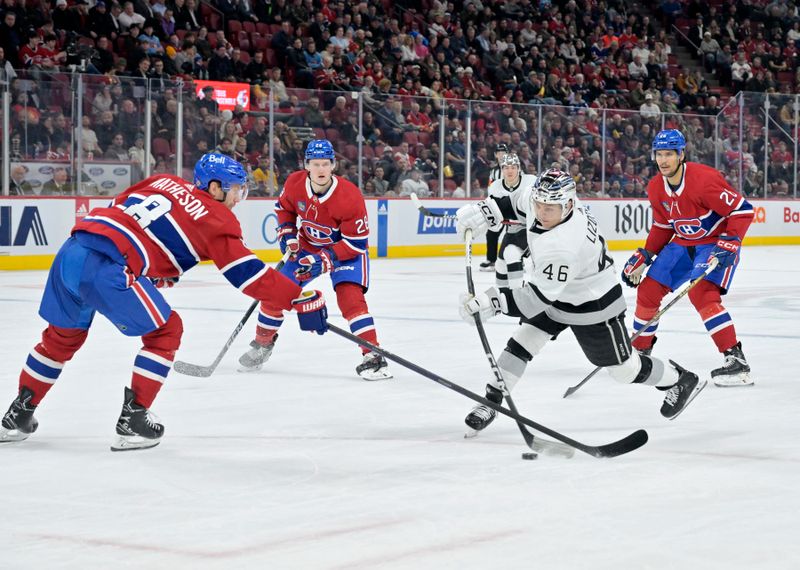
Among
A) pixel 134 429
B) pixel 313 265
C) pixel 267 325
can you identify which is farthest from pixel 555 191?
pixel 267 325

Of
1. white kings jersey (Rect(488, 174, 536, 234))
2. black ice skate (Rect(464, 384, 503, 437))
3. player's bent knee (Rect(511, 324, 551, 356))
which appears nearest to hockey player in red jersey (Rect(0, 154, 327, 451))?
black ice skate (Rect(464, 384, 503, 437))

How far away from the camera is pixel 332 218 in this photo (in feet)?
18.7

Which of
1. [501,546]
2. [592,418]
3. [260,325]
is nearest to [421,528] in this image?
[501,546]

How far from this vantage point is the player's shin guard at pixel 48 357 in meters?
3.80

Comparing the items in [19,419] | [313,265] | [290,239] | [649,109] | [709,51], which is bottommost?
[19,419]

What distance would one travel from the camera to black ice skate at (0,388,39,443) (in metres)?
3.86

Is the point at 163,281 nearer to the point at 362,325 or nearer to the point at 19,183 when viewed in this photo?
the point at 362,325

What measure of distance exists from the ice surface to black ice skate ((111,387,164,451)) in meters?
0.05

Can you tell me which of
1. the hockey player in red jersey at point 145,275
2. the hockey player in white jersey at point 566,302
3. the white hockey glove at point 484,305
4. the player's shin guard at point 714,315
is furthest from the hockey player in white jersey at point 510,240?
the hockey player in red jersey at point 145,275

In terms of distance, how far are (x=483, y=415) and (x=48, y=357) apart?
55.7 inches

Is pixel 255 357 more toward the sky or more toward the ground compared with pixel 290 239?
more toward the ground

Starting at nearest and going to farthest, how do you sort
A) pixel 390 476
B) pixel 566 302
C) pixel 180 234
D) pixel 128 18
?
pixel 390 476
pixel 180 234
pixel 566 302
pixel 128 18

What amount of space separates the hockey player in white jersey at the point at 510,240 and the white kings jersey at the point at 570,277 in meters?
3.08

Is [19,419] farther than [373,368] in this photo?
No
